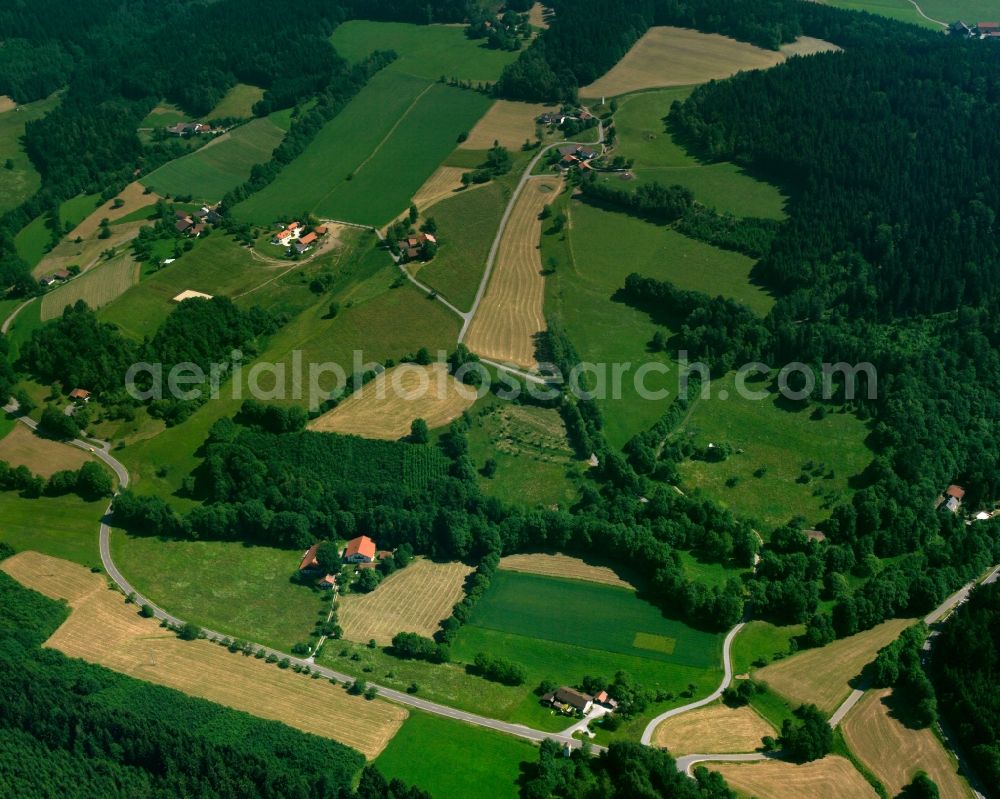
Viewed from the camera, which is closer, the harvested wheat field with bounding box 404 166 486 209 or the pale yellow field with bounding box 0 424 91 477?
the pale yellow field with bounding box 0 424 91 477

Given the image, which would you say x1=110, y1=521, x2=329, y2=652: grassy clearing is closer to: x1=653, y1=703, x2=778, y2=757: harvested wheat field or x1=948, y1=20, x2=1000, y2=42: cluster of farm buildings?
x1=653, y1=703, x2=778, y2=757: harvested wheat field

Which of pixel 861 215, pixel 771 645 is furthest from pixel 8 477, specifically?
pixel 861 215

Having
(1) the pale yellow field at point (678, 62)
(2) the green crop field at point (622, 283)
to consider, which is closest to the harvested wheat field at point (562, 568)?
(2) the green crop field at point (622, 283)

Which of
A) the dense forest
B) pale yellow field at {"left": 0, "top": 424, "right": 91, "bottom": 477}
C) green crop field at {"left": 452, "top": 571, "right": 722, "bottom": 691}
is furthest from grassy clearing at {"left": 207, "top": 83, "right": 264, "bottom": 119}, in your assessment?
the dense forest

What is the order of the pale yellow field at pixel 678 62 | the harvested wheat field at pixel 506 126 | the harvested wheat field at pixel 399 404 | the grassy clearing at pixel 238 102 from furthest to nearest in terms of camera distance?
the grassy clearing at pixel 238 102
the pale yellow field at pixel 678 62
the harvested wheat field at pixel 506 126
the harvested wheat field at pixel 399 404

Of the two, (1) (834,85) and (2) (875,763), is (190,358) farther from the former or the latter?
(1) (834,85)

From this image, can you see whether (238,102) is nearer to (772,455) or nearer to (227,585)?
(227,585)

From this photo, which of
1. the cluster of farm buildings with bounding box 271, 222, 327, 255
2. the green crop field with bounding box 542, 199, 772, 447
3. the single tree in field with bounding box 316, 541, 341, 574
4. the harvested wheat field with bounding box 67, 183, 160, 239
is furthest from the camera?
the harvested wheat field with bounding box 67, 183, 160, 239

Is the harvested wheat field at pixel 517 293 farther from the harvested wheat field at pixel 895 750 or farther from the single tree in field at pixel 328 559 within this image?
the harvested wheat field at pixel 895 750
